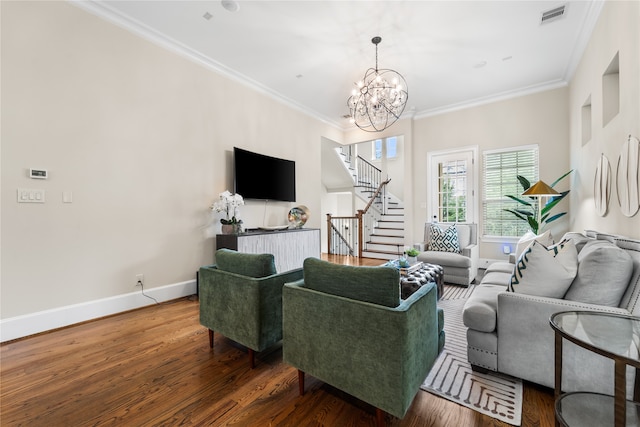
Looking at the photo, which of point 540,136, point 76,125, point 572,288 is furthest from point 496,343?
point 540,136

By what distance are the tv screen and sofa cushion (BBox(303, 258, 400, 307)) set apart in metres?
3.04

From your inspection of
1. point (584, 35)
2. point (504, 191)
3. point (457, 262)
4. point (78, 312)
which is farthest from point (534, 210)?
point (78, 312)

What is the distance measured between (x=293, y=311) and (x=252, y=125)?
3.80 m

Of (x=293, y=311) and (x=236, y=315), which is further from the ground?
(x=293, y=311)

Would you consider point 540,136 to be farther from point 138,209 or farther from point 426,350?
point 138,209

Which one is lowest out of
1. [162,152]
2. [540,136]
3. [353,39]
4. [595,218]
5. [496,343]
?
[496,343]

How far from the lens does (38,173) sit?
2.57 meters

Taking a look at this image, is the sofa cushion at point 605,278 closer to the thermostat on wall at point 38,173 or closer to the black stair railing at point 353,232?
the thermostat on wall at point 38,173

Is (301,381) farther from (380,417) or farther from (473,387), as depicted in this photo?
(473,387)

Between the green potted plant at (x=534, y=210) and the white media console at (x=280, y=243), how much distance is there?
3539 mm

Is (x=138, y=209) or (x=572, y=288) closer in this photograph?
(x=572, y=288)

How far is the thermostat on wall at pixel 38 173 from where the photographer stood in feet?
8.30

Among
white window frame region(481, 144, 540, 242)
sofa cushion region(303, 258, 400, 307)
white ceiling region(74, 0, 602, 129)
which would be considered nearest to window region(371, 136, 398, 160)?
white window frame region(481, 144, 540, 242)

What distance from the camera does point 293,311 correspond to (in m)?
1.67
